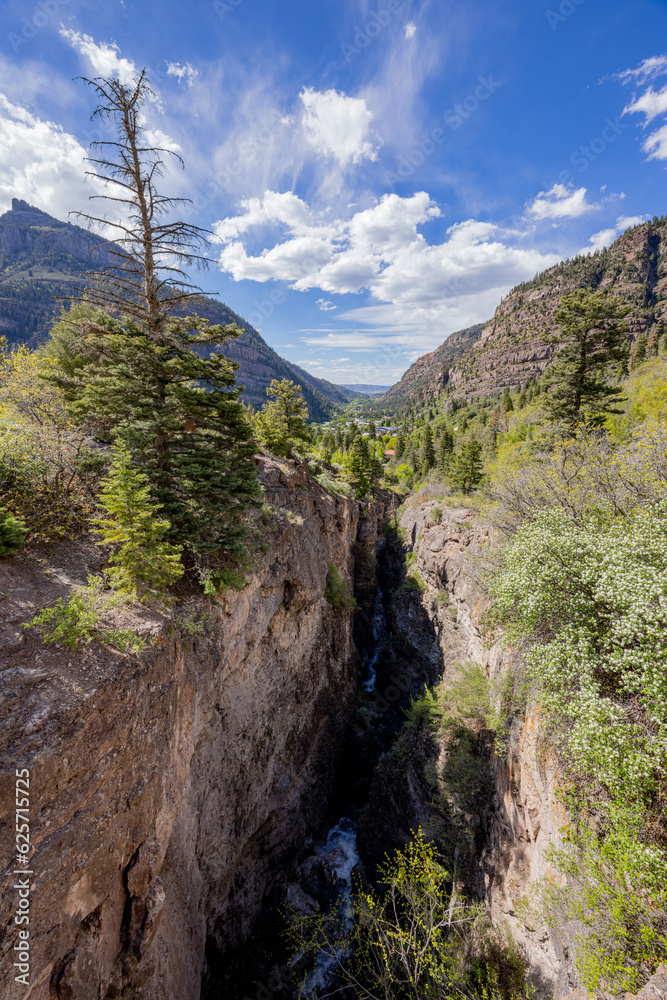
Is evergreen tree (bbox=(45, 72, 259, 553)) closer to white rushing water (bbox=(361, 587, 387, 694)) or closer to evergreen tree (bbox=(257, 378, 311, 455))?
evergreen tree (bbox=(257, 378, 311, 455))

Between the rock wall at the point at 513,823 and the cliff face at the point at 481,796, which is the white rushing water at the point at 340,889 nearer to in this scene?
the cliff face at the point at 481,796

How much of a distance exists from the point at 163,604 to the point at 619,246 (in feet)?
659

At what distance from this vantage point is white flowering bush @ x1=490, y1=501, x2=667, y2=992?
588 cm

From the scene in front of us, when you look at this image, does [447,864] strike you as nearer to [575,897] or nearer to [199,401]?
[575,897]

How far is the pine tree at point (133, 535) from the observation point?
26.5 feet

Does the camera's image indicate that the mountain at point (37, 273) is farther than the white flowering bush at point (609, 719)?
Yes

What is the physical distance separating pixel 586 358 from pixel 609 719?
19204 mm

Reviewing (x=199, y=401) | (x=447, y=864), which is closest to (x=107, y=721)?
(x=199, y=401)

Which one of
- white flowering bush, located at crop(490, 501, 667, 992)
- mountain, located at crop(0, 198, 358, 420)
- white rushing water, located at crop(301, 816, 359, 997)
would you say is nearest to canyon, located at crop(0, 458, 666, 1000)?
white rushing water, located at crop(301, 816, 359, 997)

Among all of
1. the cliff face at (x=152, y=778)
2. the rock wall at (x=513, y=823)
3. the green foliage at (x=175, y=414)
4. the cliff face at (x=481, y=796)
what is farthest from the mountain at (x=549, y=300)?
the cliff face at (x=152, y=778)

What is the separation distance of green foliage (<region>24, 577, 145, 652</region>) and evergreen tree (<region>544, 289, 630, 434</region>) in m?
22.7

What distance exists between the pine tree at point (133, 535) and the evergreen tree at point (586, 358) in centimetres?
2103

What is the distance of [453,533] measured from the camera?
2538 cm

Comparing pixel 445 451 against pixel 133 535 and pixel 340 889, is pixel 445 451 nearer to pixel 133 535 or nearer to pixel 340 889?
pixel 340 889
